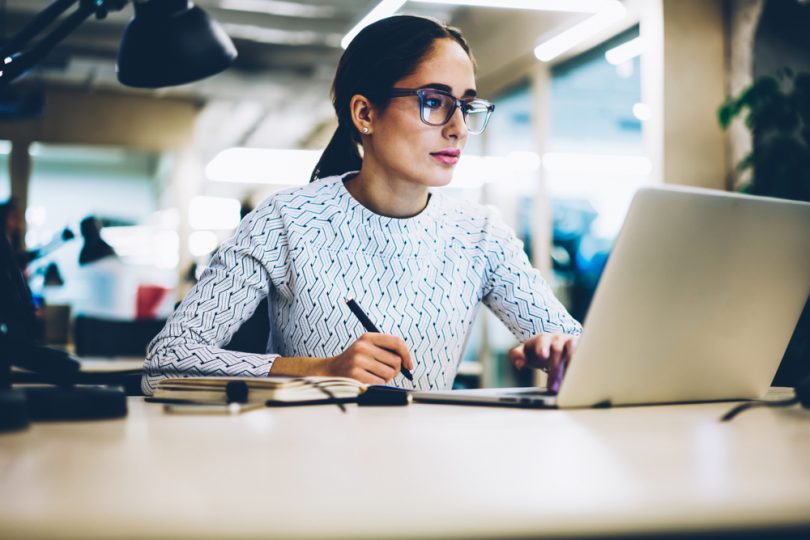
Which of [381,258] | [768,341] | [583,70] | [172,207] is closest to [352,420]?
[768,341]

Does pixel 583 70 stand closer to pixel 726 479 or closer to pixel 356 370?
pixel 356 370

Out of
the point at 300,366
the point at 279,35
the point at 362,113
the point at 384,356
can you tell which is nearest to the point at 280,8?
the point at 279,35

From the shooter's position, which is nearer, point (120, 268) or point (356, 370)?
point (356, 370)

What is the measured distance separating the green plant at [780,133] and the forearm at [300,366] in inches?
107

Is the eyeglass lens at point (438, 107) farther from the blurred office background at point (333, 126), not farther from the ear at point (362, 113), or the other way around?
the blurred office background at point (333, 126)

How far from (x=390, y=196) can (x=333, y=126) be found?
0.91 meters

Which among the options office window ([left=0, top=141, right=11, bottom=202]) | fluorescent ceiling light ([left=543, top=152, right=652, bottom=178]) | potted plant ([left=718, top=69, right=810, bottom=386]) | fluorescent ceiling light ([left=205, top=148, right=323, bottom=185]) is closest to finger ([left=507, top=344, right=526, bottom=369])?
potted plant ([left=718, top=69, right=810, bottom=386])

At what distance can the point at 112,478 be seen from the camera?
1.71 feet

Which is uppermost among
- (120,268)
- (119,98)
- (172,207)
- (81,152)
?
(119,98)

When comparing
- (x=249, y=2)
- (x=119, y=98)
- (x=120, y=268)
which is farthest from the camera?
(x=120, y=268)

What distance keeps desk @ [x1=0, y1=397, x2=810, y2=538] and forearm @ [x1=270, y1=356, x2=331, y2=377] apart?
0.44 m

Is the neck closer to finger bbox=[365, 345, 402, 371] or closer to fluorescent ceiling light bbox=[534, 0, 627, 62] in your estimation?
finger bbox=[365, 345, 402, 371]

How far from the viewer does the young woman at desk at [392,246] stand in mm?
1616

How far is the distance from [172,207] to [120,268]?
1042mm
